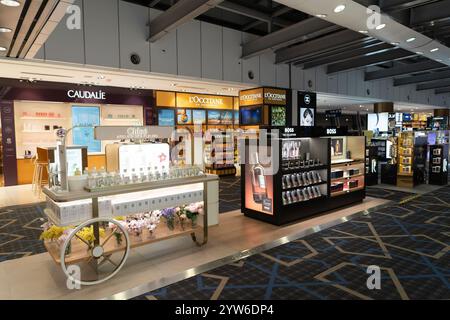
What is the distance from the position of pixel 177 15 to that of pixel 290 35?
2.56 m

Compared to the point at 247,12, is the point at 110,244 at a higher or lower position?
lower

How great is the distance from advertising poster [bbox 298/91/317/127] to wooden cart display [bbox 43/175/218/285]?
6.75 metres

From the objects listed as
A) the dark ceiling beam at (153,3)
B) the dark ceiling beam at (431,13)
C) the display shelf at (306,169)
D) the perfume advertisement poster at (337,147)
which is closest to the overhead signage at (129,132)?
the display shelf at (306,169)

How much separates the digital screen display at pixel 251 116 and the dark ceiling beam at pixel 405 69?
16.9ft

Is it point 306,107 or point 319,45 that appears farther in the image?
point 306,107

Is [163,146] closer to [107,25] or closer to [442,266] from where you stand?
[107,25]

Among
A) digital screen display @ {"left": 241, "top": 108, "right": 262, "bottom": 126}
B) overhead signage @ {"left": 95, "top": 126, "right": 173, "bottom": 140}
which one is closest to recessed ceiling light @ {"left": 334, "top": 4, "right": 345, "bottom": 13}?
overhead signage @ {"left": 95, "top": 126, "right": 173, "bottom": 140}

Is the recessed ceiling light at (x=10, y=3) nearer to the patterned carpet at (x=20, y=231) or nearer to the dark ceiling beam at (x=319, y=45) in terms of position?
the patterned carpet at (x=20, y=231)

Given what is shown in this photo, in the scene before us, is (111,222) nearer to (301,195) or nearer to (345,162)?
(301,195)

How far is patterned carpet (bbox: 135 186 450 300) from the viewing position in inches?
129

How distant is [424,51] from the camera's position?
6.88 meters

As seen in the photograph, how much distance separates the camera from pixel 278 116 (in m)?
9.81

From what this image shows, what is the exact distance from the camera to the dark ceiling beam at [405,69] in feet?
31.2

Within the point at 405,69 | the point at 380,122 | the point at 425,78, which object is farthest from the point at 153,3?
the point at 380,122
